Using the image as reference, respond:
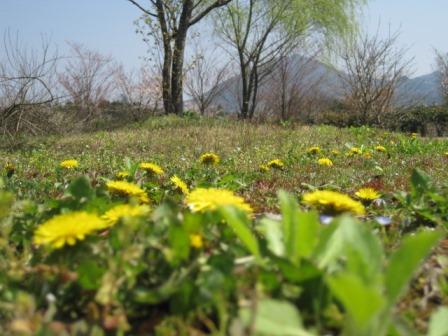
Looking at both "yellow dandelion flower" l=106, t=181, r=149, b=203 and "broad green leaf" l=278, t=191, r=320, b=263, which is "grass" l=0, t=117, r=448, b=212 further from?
"broad green leaf" l=278, t=191, r=320, b=263

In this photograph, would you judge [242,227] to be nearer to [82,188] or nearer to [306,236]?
[306,236]

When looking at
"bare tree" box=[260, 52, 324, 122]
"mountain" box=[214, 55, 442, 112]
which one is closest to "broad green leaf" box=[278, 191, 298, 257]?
"mountain" box=[214, 55, 442, 112]

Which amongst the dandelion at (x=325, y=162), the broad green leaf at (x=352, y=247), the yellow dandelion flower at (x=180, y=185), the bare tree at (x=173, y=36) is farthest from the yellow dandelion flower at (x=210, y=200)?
the bare tree at (x=173, y=36)

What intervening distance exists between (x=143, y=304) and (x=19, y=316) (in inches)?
8.4

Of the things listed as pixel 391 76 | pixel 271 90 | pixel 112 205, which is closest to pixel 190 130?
pixel 112 205

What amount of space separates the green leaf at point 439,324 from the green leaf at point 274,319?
0.20m

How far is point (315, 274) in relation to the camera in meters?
0.69

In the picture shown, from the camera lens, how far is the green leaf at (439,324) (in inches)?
25.5

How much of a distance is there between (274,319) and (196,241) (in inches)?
9.2

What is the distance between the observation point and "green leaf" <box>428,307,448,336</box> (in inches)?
25.5

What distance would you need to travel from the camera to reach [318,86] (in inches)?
990

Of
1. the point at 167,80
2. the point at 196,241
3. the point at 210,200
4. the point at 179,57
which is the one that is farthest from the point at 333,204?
the point at 167,80

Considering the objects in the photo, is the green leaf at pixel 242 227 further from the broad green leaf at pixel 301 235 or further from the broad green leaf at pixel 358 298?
the broad green leaf at pixel 358 298

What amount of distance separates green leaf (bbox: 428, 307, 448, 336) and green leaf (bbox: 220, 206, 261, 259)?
265mm
